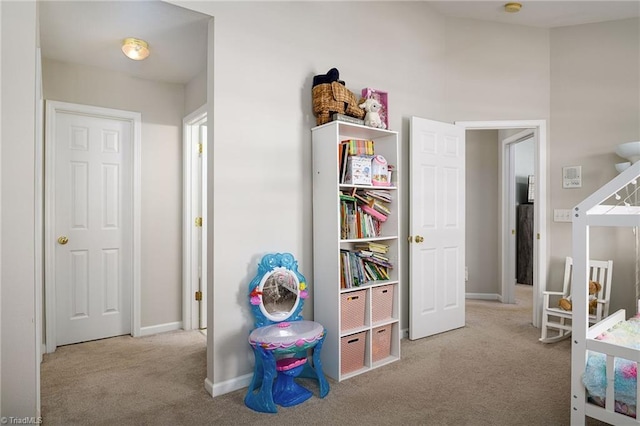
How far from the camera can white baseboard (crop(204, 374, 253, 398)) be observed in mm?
2336

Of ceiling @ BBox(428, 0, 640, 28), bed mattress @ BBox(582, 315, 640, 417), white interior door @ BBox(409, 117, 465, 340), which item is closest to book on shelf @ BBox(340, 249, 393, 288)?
white interior door @ BBox(409, 117, 465, 340)

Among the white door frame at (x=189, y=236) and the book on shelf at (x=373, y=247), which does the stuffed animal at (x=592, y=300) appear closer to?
the book on shelf at (x=373, y=247)

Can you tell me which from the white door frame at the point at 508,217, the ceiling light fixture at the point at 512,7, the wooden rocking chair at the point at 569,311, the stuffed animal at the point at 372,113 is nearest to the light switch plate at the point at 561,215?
the wooden rocking chair at the point at 569,311

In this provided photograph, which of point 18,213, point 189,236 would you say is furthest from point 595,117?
point 18,213

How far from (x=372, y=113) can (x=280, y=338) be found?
1.69 meters

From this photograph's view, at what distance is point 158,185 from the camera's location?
11.9 feet

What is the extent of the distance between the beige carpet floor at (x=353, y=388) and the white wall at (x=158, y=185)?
439 millimetres

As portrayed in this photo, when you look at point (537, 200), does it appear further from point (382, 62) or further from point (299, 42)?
point (299, 42)

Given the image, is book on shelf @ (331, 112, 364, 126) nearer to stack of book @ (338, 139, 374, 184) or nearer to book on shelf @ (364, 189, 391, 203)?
stack of book @ (338, 139, 374, 184)

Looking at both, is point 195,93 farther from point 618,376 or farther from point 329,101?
point 618,376

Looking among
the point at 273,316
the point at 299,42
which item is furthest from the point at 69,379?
the point at 299,42

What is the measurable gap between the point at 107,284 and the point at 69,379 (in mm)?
991

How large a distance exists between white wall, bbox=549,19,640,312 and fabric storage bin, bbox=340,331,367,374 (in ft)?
7.20

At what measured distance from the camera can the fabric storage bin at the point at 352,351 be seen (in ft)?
8.47
